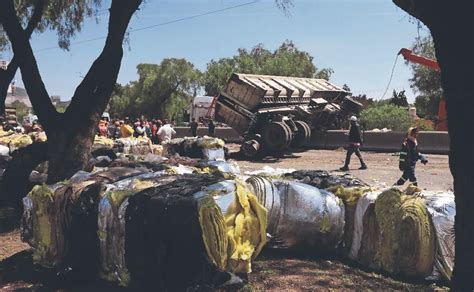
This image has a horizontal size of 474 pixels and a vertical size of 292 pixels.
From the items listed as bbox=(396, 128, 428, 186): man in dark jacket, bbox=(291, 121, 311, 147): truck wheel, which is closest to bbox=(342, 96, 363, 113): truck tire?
bbox=(291, 121, 311, 147): truck wheel

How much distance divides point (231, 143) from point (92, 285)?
20.2 meters

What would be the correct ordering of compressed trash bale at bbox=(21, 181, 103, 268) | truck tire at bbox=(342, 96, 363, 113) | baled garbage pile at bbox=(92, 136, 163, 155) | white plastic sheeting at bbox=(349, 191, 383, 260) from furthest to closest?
truck tire at bbox=(342, 96, 363, 113)
baled garbage pile at bbox=(92, 136, 163, 155)
compressed trash bale at bbox=(21, 181, 103, 268)
white plastic sheeting at bbox=(349, 191, 383, 260)

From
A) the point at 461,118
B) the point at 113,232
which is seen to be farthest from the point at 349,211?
the point at 461,118

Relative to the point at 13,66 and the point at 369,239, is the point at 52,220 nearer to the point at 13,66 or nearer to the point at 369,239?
the point at 369,239

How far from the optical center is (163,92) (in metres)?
55.4

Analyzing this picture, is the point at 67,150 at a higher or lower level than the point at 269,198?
higher

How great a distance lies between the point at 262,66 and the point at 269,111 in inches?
1194

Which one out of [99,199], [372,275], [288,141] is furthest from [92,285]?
[288,141]

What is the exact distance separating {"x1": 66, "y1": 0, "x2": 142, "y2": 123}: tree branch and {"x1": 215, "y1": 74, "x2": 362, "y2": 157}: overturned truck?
953 centimetres

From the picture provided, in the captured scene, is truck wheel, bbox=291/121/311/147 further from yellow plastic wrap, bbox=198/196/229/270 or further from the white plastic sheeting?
yellow plastic wrap, bbox=198/196/229/270

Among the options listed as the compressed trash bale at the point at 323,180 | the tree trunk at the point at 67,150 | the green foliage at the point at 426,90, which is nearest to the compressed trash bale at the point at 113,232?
the compressed trash bale at the point at 323,180

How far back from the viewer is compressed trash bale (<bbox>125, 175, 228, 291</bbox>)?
14.9 ft

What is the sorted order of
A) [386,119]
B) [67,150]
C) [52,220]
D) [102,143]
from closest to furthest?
1. [52,220]
2. [67,150]
3. [102,143]
4. [386,119]

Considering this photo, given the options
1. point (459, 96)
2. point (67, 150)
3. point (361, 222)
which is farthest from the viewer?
point (67, 150)
